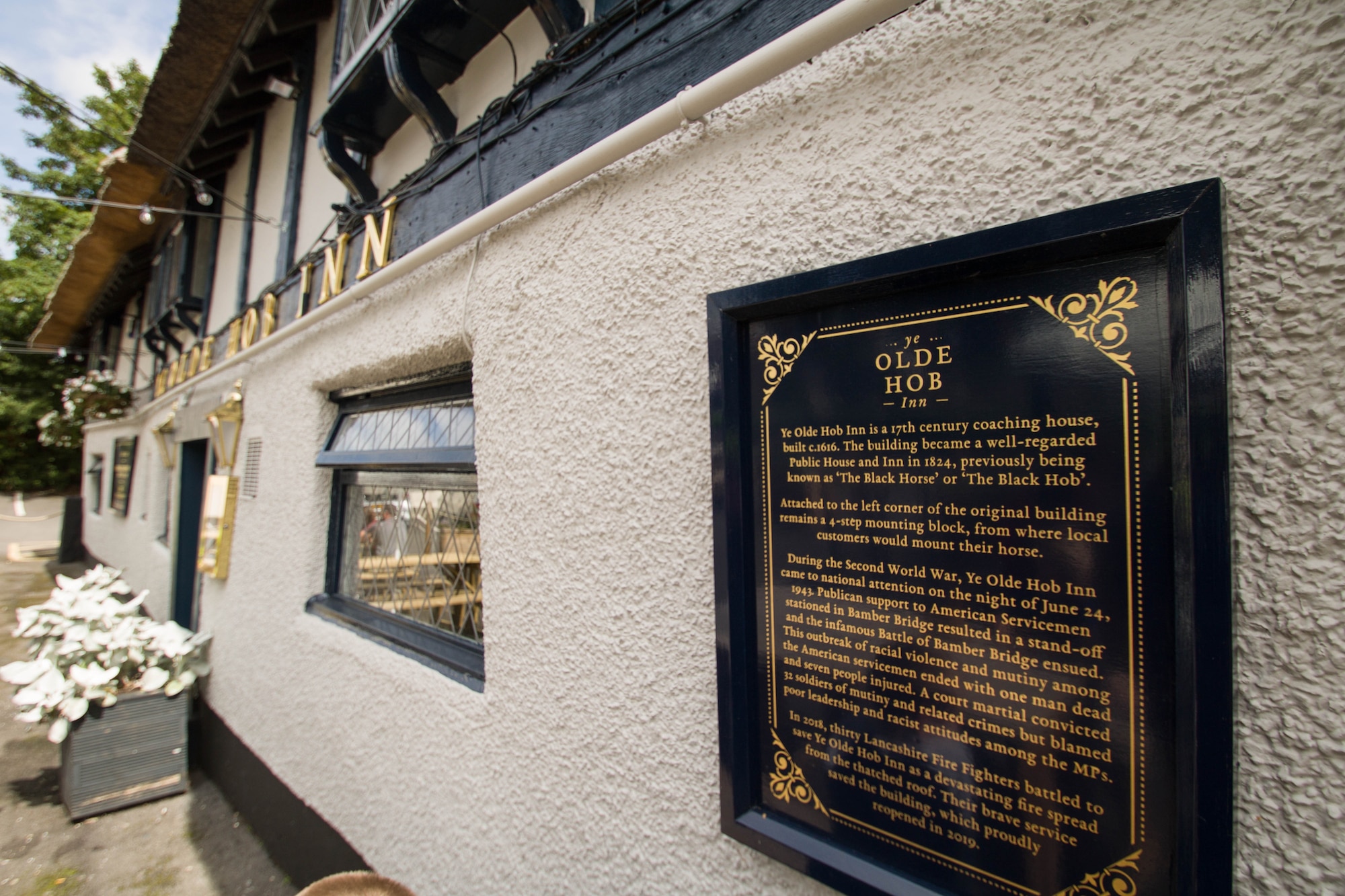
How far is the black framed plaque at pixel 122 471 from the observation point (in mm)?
8484

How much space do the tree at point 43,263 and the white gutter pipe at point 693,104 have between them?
12114 millimetres

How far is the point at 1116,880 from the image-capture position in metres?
0.82

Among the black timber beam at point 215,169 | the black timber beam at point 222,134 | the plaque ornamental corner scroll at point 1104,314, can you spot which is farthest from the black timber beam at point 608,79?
the black timber beam at point 215,169

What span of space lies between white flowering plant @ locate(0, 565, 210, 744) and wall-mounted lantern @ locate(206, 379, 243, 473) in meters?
1.28

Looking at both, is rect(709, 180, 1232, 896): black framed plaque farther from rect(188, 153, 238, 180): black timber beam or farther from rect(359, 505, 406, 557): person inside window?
rect(188, 153, 238, 180): black timber beam

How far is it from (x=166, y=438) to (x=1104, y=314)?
28.0ft

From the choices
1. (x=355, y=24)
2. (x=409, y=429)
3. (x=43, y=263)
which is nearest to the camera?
(x=409, y=429)

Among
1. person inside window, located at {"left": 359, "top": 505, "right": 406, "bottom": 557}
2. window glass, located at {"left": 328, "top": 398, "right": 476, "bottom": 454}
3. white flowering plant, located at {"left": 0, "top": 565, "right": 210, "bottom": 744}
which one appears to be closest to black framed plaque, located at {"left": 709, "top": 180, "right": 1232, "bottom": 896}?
window glass, located at {"left": 328, "top": 398, "right": 476, "bottom": 454}

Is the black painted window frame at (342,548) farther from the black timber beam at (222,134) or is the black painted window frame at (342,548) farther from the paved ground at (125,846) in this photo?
the black timber beam at (222,134)

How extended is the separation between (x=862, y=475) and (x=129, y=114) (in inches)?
656

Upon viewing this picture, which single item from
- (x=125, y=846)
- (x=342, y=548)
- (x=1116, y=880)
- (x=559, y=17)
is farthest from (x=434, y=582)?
(x=125, y=846)

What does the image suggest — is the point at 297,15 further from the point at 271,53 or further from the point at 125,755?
the point at 125,755

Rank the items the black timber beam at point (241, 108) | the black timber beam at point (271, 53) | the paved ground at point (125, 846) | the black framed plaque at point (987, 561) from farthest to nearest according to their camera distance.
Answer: the black timber beam at point (241, 108)
the black timber beam at point (271, 53)
the paved ground at point (125, 846)
the black framed plaque at point (987, 561)

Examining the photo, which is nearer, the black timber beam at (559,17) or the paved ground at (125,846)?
the black timber beam at (559,17)
